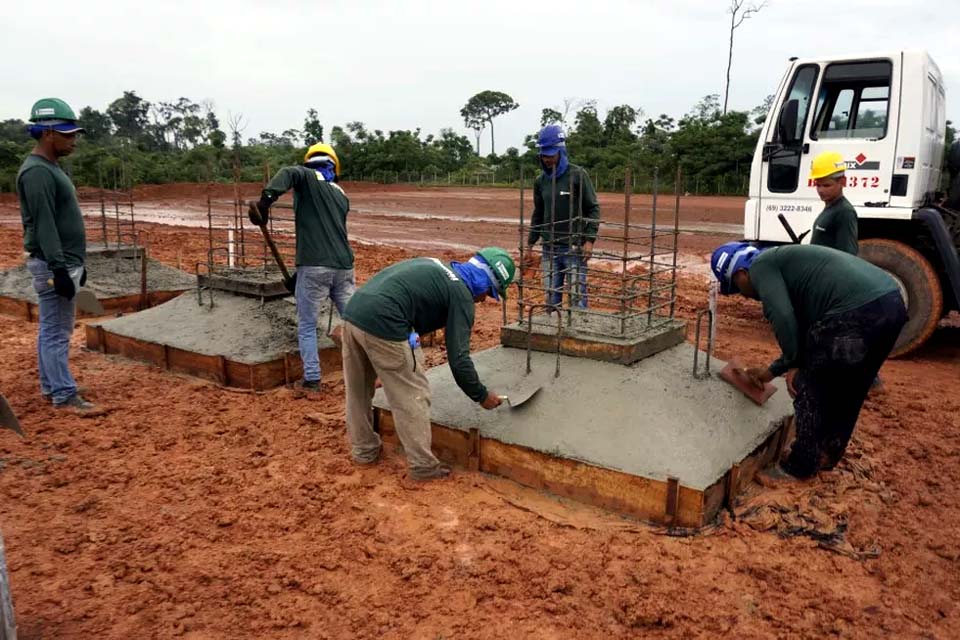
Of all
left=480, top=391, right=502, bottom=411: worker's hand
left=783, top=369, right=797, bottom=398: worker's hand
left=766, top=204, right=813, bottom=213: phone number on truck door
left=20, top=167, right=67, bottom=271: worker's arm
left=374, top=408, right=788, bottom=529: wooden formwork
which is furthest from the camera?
left=766, top=204, right=813, bottom=213: phone number on truck door

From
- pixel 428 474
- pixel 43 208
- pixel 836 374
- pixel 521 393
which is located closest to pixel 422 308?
pixel 521 393

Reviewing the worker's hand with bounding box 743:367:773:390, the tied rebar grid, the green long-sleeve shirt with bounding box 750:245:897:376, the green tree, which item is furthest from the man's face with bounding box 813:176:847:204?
the green tree

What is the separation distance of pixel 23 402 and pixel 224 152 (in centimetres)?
3773

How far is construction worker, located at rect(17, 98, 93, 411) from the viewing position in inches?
192

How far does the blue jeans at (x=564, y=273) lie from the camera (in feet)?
16.3

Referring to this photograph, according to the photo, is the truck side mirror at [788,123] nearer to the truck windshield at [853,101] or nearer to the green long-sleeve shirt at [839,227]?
the truck windshield at [853,101]

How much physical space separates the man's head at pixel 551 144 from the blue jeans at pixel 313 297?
180 cm

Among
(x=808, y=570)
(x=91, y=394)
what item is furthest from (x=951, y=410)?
(x=91, y=394)

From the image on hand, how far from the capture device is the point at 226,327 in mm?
6395

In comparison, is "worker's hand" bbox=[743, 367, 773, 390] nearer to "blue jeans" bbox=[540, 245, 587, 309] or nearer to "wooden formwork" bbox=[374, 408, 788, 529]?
"wooden formwork" bbox=[374, 408, 788, 529]

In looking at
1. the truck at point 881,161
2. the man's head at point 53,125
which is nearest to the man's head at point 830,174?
the truck at point 881,161

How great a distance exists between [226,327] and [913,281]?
6261 millimetres

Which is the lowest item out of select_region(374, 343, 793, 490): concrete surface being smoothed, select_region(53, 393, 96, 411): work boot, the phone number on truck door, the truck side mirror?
select_region(53, 393, 96, 411): work boot

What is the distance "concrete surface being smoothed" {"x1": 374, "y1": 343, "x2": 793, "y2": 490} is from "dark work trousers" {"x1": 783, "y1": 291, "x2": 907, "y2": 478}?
0.27m
